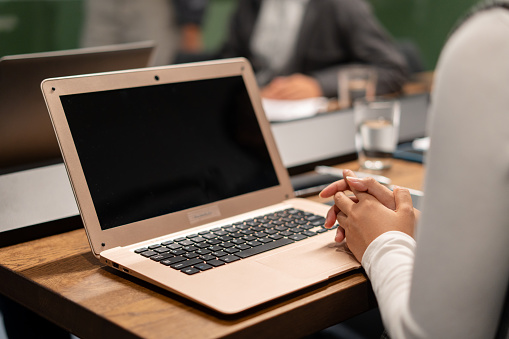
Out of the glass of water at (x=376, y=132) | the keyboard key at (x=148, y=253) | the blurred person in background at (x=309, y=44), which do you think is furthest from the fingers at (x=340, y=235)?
the blurred person in background at (x=309, y=44)

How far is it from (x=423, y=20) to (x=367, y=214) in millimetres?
4448

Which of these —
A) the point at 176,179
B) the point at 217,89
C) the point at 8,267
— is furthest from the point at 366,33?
the point at 8,267

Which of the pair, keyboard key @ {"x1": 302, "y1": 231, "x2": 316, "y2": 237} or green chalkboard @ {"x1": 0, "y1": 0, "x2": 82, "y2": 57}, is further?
green chalkboard @ {"x1": 0, "y1": 0, "x2": 82, "y2": 57}

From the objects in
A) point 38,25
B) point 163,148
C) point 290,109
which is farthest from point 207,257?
point 38,25

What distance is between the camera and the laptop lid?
0.84 metres

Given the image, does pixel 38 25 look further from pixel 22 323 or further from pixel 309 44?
pixel 22 323

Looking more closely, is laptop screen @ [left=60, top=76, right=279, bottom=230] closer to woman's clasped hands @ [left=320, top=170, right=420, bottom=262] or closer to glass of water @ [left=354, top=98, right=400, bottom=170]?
woman's clasped hands @ [left=320, top=170, right=420, bottom=262]

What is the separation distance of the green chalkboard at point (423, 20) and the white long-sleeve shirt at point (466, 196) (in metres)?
4.41

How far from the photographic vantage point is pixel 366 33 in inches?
97.7

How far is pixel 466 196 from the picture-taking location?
560mm

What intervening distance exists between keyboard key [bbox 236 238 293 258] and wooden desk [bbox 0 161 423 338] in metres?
0.11

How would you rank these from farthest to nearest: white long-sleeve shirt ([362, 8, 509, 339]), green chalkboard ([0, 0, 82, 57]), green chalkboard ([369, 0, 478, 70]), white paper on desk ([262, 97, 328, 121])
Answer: green chalkboard ([369, 0, 478, 70]), green chalkboard ([0, 0, 82, 57]), white paper on desk ([262, 97, 328, 121]), white long-sleeve shirt ([362, 8, 509, 339])

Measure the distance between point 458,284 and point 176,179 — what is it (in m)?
0.49

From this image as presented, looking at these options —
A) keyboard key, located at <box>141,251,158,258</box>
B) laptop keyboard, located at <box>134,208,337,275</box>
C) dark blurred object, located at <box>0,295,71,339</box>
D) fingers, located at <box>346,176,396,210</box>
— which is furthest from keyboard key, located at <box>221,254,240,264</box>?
dark blurred object, located at <box>0,295,71,339</box>
